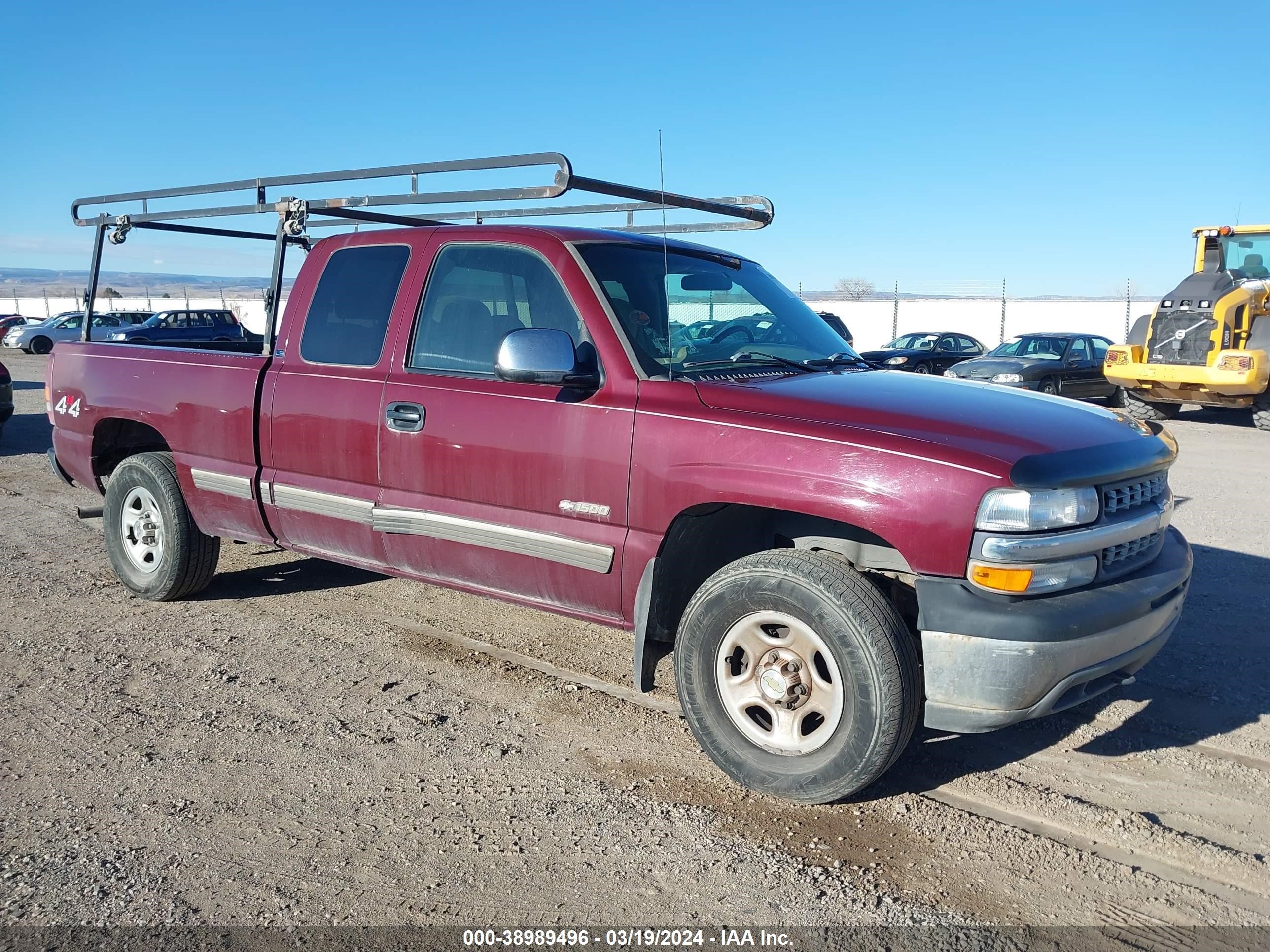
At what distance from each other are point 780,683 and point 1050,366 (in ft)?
49.4

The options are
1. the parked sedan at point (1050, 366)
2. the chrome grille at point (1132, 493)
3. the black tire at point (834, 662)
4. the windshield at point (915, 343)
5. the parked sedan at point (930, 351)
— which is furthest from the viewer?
the windshield at point (915, 343)

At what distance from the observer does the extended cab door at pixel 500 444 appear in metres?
3.72

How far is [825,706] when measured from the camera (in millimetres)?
3283

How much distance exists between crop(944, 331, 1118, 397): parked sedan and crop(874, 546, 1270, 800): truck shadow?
11668 mm

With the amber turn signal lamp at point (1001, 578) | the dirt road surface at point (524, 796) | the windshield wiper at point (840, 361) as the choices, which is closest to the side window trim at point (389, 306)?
the dirt road surface at point (524, 796)

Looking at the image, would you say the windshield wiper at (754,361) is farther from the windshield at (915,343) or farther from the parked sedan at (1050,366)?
the windshield at (915,343)

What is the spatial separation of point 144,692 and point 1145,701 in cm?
422

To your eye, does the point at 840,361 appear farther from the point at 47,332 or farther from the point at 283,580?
the point at 47,332

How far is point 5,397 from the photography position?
11.9 metres

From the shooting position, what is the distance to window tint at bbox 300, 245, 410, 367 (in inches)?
177

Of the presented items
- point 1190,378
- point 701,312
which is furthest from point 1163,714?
point 1190,378

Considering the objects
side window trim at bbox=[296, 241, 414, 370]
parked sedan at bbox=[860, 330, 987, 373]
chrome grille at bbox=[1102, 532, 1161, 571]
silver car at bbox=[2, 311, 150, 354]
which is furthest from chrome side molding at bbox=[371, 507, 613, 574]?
silver car at bbox=[2, 311, 150, 354]

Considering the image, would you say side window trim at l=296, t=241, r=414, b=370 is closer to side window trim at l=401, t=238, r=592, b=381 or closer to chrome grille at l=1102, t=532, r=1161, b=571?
side window trim at l=401, t=238, r=592, b=381

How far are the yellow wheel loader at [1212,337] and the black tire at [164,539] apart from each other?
13591mm
